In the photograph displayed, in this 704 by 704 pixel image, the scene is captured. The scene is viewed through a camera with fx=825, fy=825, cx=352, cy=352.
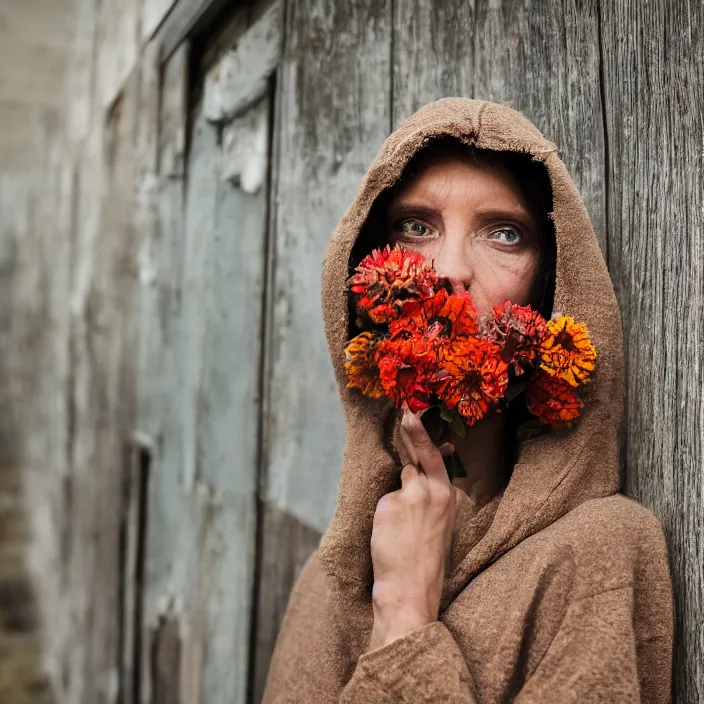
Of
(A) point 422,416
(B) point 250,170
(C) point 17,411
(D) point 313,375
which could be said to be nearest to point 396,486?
(A) point 422,416

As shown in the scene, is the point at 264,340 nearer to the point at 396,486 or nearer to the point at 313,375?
the point at 313,375

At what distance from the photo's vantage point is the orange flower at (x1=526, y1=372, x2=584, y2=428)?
111cm

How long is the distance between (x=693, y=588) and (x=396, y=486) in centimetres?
43

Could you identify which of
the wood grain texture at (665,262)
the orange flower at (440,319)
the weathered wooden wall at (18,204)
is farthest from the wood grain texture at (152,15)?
the orange flower at (440,319)

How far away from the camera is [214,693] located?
230 centimetres

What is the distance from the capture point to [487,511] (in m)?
1.18

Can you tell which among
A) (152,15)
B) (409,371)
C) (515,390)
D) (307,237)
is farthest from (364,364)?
(152,15)

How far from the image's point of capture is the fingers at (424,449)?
3.77ft

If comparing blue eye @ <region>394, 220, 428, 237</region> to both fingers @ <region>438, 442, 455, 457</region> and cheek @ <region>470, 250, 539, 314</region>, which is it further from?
fingers @ <region>438, 442, 455, 457</region>

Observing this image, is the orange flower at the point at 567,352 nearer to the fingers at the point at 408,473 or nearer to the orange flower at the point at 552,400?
the orange flower at the point at 552,400

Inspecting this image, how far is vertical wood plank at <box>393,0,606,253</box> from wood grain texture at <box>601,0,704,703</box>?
0.03 m

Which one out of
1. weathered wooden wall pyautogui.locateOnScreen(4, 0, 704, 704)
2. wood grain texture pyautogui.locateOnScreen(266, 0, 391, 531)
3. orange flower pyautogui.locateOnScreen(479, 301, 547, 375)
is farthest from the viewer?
wood grain texture pyautogui.locateOnScreen(266, 0, 391, 531)

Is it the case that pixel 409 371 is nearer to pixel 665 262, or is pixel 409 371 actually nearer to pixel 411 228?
pixel 411 228

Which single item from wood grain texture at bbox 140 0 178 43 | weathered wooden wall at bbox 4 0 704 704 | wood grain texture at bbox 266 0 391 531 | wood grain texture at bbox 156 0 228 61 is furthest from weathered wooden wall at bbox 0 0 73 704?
wood grain texture at bbox 266 0 391 531
